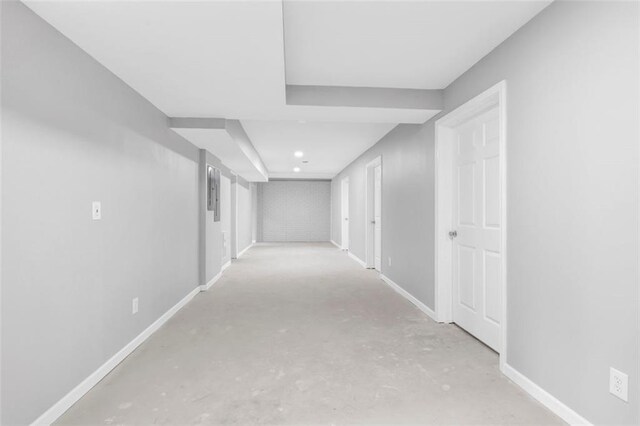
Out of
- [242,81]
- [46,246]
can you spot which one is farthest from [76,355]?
[242,81]

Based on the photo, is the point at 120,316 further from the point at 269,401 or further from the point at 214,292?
the point at 214,292

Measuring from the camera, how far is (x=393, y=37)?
2.21 meters

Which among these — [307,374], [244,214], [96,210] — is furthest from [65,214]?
[244,214]

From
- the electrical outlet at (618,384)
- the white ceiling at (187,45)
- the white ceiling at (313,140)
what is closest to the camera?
the electrical outlet at (618,384)

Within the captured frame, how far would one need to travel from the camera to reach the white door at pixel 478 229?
258cm

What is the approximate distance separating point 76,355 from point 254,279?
3503 mm

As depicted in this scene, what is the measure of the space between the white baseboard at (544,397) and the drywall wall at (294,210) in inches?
382

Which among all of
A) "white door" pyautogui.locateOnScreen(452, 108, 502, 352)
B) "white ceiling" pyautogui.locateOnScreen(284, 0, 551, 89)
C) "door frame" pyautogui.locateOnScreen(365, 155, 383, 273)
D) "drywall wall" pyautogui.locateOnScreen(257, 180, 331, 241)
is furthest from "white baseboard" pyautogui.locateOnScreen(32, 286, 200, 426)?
"drywall wall" pyautogui.locateOnScreen(257, 180, 331, 241)

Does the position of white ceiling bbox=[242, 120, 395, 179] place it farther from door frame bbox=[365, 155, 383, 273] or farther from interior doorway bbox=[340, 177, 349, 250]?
interior doorway bbox=[340, 177, 349, 250]

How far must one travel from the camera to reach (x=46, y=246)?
5.68 feet

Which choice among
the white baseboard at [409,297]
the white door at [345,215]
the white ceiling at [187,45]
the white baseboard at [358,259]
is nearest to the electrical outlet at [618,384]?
the white baseboard at [409,297]

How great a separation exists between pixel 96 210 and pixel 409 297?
3416mm

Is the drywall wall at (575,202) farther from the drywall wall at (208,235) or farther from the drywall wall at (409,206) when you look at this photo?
the drywall wall at (208,235)

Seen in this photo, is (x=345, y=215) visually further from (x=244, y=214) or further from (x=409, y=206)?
(x=409, y=206)
